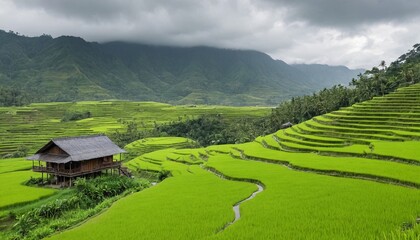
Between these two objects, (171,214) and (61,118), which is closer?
(171,214)

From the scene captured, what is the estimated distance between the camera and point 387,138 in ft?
100

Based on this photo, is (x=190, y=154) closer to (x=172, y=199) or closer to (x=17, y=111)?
(x=172, y=199)

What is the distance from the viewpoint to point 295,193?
57.7 ft

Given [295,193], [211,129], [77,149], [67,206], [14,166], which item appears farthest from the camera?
[211,129]

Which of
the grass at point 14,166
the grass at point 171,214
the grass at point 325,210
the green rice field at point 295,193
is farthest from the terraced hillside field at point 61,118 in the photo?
the grass at point 325,210

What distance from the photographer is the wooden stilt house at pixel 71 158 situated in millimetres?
30750

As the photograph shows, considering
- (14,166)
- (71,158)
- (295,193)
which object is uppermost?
(295,193)

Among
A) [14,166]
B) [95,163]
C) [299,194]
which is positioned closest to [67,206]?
[95,163]

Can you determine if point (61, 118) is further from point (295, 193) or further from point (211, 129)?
point (295, 193)

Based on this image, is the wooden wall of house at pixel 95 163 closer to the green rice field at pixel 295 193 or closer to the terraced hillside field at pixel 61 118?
the green rice field at pixel 295 193

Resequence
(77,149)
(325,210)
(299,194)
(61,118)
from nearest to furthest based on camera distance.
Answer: (325,210)
(299,194)
(77,149)
(61,118)

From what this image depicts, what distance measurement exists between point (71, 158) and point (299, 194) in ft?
65.7

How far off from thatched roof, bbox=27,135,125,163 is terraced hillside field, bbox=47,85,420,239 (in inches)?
275

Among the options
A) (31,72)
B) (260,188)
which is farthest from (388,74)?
(31,72)
